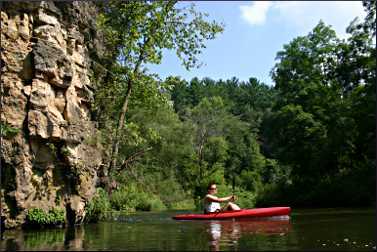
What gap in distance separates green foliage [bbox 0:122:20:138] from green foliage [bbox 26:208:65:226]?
2200 millimetres

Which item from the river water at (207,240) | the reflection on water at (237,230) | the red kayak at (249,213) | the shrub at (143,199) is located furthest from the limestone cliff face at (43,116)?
the shrub at (143,199)

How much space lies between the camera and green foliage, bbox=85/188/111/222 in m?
17.4

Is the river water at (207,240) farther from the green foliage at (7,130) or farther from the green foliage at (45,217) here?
the green foliage at (7,130)

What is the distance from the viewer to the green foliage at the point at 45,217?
14578mm

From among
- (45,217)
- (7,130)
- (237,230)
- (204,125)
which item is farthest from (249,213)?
(204,125)

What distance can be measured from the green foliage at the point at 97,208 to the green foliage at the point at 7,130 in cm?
407

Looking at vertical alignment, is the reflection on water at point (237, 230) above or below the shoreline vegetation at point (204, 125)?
below

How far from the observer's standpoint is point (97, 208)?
17.9m

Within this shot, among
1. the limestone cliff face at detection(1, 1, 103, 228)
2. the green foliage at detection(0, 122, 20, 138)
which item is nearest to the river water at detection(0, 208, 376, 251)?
the limestone cliff face at detection(1, 1, 103, 228)

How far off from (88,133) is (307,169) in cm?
2419

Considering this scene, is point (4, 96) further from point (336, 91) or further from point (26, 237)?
point (336, 91)

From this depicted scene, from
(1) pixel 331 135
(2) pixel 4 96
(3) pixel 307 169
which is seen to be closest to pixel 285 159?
(3) pixel 307 169

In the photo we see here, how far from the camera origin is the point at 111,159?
21953 millimetres

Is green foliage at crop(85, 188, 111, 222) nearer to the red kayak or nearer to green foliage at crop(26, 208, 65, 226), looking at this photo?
green foliage at crop(26, 208, 65, 226)
